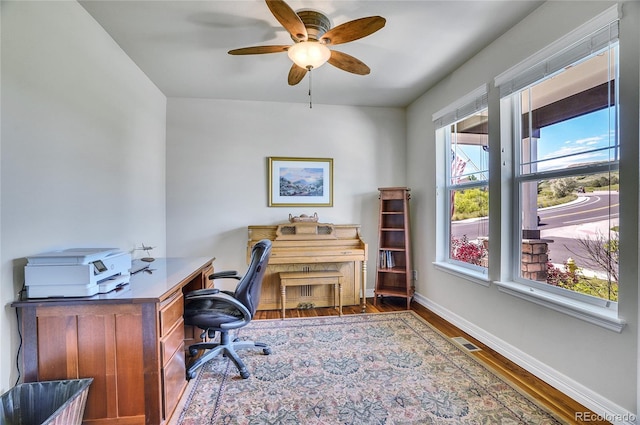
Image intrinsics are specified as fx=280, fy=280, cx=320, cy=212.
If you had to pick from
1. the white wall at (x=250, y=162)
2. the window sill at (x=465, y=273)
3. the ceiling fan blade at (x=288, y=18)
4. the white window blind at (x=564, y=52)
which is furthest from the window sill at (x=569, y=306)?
the ceiling fan blade at (x=288, y=18)

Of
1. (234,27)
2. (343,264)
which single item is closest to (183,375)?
(343,264)

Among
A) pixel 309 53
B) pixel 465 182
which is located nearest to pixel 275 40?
pixel 309 53

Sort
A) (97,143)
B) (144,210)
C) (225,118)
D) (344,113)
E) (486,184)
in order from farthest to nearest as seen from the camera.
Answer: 1. (344,113)
2. (225,118)
3. (144,210)
4. (486,184)
5. (97,143)

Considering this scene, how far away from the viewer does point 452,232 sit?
321cm

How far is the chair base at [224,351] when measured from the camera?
6.64ft

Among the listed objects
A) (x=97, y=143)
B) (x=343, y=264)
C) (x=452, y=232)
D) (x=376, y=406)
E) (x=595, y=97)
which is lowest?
(x=376, y=406)

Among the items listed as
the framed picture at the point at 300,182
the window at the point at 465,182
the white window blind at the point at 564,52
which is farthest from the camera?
the framed picture at the point at 300,182

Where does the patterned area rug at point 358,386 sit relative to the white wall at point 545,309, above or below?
below

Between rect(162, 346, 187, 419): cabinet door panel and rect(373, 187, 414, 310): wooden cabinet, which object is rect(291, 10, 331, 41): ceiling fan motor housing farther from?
rect(162, 346, 187, 419): cabinet door panel

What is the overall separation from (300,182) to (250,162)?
0.70 m

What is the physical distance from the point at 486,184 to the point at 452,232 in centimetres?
76

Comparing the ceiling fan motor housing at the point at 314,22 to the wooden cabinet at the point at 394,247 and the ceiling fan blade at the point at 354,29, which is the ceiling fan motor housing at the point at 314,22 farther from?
the wooden cabinet at the point at 394,247

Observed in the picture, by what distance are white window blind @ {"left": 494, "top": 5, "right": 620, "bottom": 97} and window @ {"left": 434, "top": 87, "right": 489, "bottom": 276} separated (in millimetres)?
325

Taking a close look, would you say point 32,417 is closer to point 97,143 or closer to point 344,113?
point 97,143
